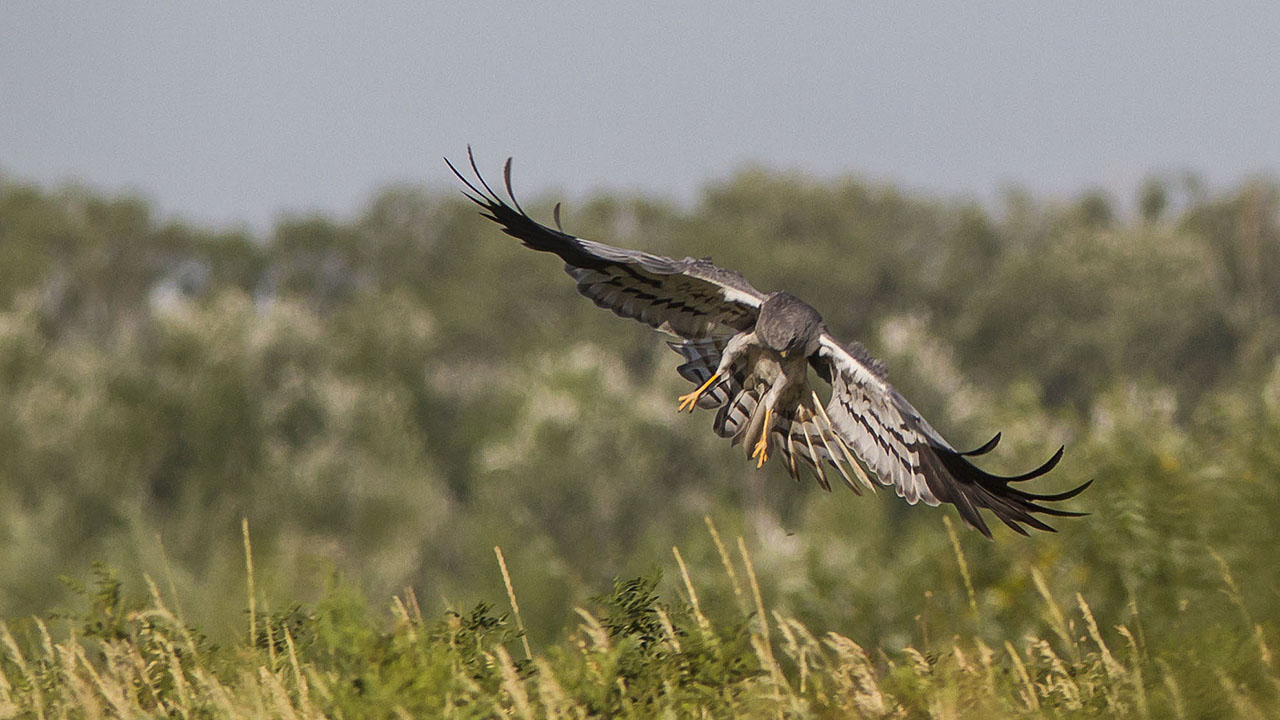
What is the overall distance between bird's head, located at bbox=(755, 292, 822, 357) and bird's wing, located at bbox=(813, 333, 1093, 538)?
0.42 feet

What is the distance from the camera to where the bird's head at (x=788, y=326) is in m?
8.31

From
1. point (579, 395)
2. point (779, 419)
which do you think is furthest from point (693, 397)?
point (579, 395)

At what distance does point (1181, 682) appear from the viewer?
16.8 feet

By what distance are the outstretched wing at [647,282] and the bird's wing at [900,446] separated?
2.06 feet

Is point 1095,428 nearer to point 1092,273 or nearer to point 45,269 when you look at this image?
point 1092,273


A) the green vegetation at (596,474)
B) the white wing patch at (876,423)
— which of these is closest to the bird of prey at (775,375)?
the white wing patch at (876,423)

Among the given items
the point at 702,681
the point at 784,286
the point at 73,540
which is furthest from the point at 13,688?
the point at 784,286

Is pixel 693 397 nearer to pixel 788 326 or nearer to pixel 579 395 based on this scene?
pixel 788 326

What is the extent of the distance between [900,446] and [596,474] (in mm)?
37082

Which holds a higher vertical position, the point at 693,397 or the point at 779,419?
the point at 693,397

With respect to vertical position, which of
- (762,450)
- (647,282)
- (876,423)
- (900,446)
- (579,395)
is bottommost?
(900,446)

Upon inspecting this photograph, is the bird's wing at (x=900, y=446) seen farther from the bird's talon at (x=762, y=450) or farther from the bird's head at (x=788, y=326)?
the bird's talon at (x=762, y=450)

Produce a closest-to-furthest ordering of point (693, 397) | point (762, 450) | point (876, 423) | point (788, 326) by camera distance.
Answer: point (788, 326) → point (876, 423) → point (762, 450) → point (693, 397)

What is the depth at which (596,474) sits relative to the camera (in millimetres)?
45219
